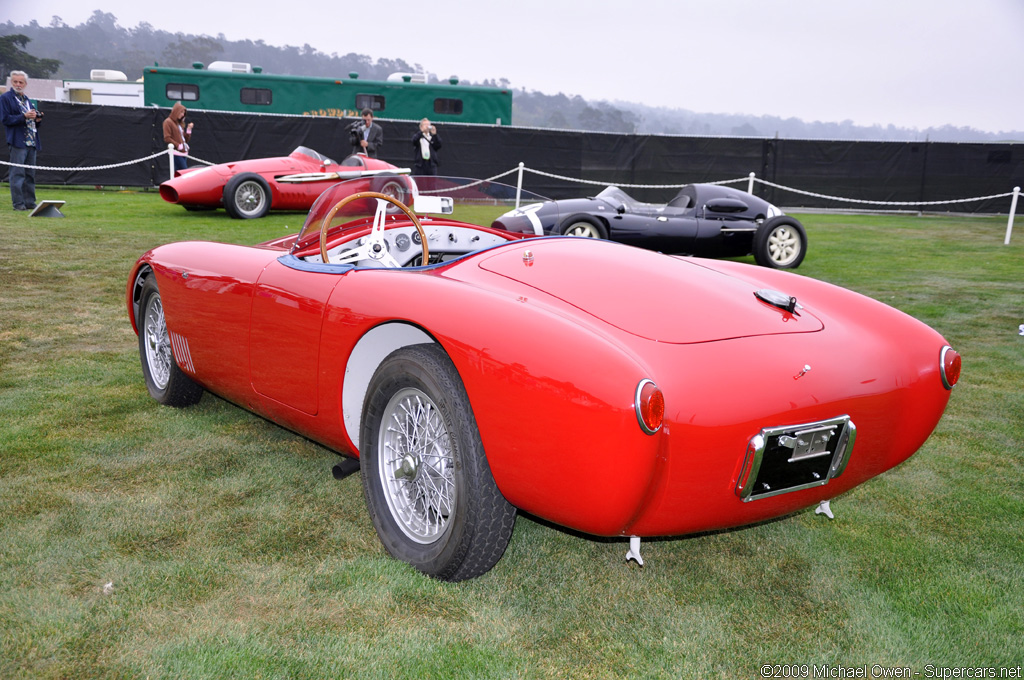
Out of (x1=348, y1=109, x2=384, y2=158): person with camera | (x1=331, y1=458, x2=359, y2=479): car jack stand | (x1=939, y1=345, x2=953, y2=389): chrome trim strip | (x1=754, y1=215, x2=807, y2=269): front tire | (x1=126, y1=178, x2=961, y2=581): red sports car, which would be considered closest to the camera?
(x1=126, y1=178, x2=961, y2=581): red sports car

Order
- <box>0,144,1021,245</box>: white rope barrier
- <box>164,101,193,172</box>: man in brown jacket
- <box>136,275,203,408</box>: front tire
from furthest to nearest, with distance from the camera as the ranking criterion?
<box>164,101,193,172</box>: man in brown jacket
<box>0,144,1021,245</box>: white rope barrier
<box>136,275,203,408</box>: front tire

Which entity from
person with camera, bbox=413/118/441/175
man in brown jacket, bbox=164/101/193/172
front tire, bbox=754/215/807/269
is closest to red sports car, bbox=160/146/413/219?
person with camera, bbox=413/118/441/175

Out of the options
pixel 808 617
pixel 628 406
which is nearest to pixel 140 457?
pixel 628 406

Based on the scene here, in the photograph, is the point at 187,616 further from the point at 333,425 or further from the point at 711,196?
the point at 711,196

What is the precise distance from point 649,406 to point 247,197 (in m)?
12.1

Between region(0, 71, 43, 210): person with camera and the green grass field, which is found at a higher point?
region(0, 71, 43, 210): person with camera

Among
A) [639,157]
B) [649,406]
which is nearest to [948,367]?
[649,406]

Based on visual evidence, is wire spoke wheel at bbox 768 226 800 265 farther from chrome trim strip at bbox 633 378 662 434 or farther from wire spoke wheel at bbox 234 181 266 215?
chrome trim strip at bbox 633 378 662 434

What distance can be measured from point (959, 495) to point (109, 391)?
419 cm

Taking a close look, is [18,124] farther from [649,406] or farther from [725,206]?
[649,406]

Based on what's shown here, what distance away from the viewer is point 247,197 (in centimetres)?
1310

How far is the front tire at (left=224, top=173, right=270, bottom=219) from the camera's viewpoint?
505 inches

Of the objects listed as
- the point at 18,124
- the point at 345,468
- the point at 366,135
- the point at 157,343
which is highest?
the point at 366,135

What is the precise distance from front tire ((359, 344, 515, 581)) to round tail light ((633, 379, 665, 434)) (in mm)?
553
